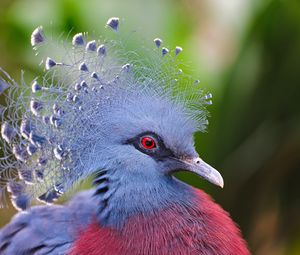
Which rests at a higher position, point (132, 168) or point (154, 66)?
A: point (154, 66)

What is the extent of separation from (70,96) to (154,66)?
0.34m

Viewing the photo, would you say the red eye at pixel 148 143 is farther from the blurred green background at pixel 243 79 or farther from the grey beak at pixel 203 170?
the blurred green background at pixel 243 79

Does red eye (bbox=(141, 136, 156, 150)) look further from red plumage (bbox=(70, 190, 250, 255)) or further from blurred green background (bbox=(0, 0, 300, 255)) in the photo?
blurred green background (bbox=(0, 0, 300, 255))

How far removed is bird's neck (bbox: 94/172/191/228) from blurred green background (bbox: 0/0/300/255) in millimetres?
1572

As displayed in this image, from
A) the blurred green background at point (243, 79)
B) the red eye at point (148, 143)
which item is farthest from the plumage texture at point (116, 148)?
the blurred green background at point (243, 79)

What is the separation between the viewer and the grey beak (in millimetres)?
2299

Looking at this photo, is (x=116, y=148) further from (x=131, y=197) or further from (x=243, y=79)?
(x=243, y=79)

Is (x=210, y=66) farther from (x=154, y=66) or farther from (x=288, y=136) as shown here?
→ (x=154, y=66)

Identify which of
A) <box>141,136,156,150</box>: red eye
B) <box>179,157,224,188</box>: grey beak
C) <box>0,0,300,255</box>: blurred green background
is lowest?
<box>141,136,156,150</box>: red eye

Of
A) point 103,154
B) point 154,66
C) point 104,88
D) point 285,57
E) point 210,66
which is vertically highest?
point 285,57

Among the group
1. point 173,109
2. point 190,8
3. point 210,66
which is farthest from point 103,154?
point 190,8

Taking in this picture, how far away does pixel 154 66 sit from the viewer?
244 cm

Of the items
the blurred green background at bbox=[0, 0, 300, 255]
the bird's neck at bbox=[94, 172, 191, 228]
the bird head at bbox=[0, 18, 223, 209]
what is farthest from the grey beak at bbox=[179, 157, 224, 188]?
the blurred green background at bbox=[0, 0, 300, 255]

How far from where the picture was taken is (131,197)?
2.34 metres
